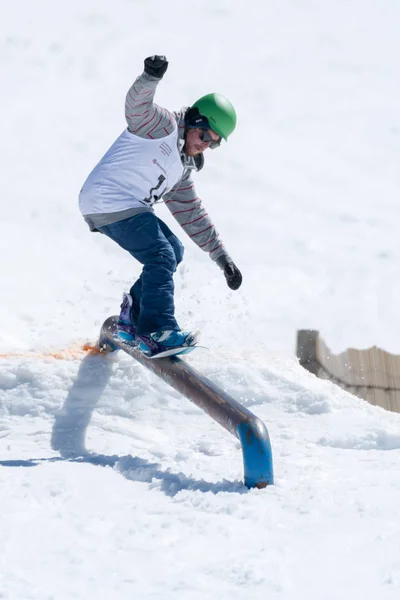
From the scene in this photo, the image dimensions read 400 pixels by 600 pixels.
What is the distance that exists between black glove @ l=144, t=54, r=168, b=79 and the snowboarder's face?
450 millimetres

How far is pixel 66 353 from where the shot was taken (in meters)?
3.91

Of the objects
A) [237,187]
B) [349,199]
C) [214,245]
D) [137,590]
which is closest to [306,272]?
[237,187]

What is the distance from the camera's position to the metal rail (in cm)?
248

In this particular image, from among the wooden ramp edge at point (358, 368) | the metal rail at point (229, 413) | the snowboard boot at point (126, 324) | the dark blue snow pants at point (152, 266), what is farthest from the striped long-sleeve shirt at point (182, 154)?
the wooden ramp edge at point (358, 368)

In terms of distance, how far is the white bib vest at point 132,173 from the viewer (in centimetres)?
346

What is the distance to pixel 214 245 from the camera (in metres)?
4.07

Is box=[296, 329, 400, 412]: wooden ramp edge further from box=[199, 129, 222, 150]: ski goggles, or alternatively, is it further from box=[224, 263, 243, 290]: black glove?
box=[199, 129, 222, 150]: ski goggles

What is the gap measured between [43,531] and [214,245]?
95.1 inches

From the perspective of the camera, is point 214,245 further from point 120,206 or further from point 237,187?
point 237,187

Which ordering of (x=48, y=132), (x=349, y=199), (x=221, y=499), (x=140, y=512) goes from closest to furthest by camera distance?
(x=140, y=512) → (x=221, y=499) → (x=48, y=132) → (x=349, y=199)

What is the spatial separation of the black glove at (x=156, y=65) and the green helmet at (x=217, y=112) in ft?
1.27

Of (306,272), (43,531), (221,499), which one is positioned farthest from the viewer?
(306,272)

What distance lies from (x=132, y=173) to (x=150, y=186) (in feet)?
0.36

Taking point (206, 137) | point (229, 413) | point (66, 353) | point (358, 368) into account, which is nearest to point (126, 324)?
point (66, 353)
